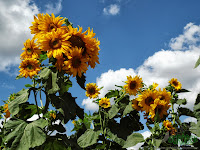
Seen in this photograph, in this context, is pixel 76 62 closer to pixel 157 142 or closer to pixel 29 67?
pixel 29 67

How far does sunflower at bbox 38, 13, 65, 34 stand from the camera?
216 cm

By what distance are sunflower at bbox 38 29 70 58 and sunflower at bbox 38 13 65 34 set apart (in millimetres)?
139

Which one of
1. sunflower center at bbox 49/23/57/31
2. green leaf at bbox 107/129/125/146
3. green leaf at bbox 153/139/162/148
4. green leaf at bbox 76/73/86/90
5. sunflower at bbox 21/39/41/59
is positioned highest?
sunflower center at bbox 49/23/57/31

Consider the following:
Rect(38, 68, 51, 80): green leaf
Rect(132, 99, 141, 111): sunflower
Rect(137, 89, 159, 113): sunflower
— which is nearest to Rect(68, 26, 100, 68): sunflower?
Rect(38, 68, 51, 80): green leaf

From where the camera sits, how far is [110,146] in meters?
2.87

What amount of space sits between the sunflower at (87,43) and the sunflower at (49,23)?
0.17 m

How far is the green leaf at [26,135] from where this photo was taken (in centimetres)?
204

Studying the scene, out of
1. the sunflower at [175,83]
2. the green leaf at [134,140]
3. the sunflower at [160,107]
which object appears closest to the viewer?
→ the green leaf at [134,140]

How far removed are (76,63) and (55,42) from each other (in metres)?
0.27

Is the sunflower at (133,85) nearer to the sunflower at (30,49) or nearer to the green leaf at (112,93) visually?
the green leaf at (112,93)

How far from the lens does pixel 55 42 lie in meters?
2.04

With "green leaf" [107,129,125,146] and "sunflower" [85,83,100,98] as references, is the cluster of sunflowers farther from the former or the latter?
"sunflower" [85,83,100,98]

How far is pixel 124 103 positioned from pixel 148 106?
458 mm

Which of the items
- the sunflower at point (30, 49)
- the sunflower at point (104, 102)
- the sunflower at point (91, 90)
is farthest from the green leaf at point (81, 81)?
the sunflower at point (91, 90)
